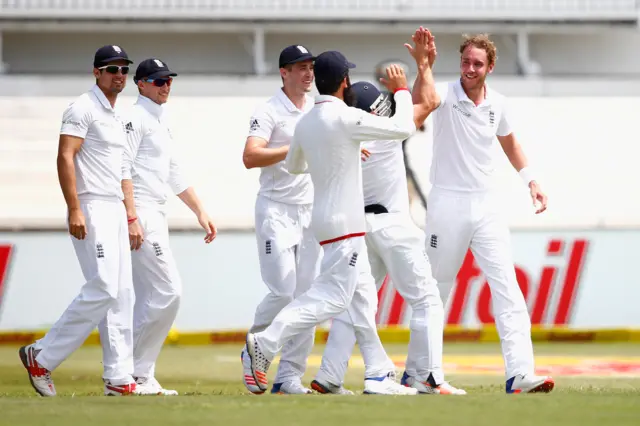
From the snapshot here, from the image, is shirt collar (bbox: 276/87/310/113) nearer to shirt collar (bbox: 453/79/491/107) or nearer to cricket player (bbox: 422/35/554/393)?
cricket player (bbox: 422/35/554/393)

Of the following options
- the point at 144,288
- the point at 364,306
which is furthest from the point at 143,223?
the point at 364,306

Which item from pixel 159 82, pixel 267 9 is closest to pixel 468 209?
pixel 159 82

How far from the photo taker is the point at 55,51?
21.1 metres

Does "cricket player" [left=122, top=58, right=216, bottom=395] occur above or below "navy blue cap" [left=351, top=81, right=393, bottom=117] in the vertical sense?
below

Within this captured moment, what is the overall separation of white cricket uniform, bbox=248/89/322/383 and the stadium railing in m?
11.0

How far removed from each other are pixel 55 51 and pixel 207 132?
380 cm

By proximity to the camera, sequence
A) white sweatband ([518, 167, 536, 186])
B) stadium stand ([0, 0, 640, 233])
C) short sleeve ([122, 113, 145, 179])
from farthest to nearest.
Result: 1. stadium stand ([0, 0, 640, 233])
2. short sleeve ([122, 113, 145, 179])
3. white sweatband ([518, 167, 536, 186])

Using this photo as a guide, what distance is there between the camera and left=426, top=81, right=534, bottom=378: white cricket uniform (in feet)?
29.3

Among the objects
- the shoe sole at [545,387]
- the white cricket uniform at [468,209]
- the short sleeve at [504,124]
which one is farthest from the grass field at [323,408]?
the short sleeve at [504,124]

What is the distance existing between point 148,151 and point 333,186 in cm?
210

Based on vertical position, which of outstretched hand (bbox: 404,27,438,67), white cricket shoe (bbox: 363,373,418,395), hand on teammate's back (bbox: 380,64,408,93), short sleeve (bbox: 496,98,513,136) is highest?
outstretched hand (bbox: 404,27,438,67)

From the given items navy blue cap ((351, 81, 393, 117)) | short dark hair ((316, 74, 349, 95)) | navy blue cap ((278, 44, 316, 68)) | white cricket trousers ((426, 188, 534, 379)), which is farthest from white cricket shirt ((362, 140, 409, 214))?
navy blue cap ((278, 44, 316, 68))

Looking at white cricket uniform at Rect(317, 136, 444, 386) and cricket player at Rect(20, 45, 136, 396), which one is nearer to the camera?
white cricket uniform at Rect(317, 136, 444, 386)

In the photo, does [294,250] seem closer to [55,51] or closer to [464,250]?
[464,250]
